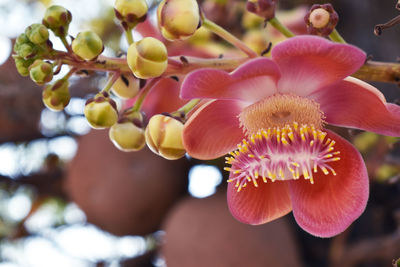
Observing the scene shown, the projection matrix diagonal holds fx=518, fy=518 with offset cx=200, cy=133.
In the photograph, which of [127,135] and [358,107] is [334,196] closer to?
[358,107]

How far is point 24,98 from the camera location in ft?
4.51

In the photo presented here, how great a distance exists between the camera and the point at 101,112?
47 centimetres

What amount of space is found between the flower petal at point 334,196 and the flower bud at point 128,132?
6.4 inches

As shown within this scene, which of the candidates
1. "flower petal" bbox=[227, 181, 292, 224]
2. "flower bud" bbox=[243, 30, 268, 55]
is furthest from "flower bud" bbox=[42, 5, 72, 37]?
"flower bud" bbox=[243, 30, 268, 55]

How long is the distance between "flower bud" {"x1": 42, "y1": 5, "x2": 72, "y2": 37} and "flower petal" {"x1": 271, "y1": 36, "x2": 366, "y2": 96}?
0.19 meters

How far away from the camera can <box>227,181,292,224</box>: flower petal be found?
53 centimetres

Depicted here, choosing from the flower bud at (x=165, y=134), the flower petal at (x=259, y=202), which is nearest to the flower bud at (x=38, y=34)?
the flower bud at (x=165, y=134)

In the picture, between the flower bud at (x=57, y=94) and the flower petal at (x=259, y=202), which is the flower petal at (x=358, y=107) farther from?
the flower bud at (x=57, y=94)

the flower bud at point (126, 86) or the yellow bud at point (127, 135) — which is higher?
the flower bud at point (126, 86)

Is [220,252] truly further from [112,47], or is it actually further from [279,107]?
[112,47]

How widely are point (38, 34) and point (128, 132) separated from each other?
0.12m

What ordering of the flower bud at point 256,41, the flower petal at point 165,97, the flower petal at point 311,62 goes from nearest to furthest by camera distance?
the flower petal at point 311,62 < the flower petal at point 165,97 < the flower bud at point 256,41

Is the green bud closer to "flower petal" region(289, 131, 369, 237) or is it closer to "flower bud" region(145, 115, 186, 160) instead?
"flower bud" region(145, 115, 186, 160)

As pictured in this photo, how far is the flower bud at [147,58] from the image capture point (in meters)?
0.45
